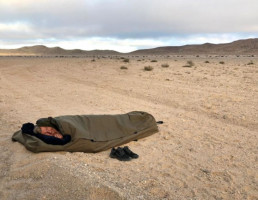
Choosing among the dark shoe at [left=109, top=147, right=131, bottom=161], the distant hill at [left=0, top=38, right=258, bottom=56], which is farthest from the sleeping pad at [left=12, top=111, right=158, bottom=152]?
the distant hill at [left=0, top=38, right=258, bottom=56]

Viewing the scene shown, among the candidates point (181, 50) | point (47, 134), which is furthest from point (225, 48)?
point (47, 134)

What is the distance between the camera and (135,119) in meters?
6.91

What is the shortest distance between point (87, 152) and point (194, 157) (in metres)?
1.82

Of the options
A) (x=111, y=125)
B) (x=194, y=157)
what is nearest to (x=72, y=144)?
(x=111, y=125)

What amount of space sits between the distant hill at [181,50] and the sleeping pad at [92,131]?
7578 cm

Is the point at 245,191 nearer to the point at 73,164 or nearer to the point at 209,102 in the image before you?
the point at 73,164

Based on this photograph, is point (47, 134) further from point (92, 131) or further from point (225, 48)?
point (225, 48)

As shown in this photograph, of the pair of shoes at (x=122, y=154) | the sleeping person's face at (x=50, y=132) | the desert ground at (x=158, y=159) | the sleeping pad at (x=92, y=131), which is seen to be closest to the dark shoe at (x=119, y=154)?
the pair of shoes at (x=122, y=154)

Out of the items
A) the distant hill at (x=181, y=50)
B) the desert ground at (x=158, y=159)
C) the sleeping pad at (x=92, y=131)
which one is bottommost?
the distant hill at (x=181, y=50)

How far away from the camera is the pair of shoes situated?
218 inches

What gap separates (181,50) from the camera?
117188 mm

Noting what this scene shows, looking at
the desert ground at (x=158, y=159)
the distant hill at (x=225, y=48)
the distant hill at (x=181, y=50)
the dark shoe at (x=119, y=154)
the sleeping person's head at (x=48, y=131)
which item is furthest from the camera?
the distant hill at (x=181, y=50)

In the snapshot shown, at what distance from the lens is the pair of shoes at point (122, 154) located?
5.55 meters

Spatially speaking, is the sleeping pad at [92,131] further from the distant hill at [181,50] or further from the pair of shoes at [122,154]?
the distant hill at [181,50]
